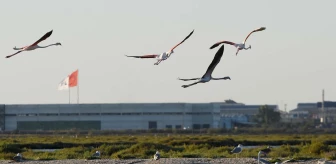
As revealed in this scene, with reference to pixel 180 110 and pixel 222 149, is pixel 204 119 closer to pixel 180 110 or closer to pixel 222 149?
pixel 180 110

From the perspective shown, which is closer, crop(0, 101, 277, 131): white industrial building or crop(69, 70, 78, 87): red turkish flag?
crop(69, 70, 78, 87): red turkish flag

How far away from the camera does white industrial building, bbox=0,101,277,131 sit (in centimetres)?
12788

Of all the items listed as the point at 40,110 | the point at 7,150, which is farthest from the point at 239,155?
the point at 40,110

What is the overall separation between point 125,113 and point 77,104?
6165 millimetres

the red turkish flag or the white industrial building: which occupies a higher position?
the red turkish flag

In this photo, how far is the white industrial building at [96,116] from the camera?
128 metres

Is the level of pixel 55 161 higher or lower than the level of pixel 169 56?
lower

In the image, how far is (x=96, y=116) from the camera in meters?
130

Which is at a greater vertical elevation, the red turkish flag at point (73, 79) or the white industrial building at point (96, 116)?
the red turkish flag at point (73, 79)

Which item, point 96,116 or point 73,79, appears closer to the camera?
point 73,79

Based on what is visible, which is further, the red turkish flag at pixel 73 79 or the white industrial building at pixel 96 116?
the white industrial building at pixel 96 116

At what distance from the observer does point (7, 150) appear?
5206cm

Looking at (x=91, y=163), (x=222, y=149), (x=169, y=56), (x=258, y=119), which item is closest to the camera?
(x=169, y=56)

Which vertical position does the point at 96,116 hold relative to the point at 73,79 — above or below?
below
